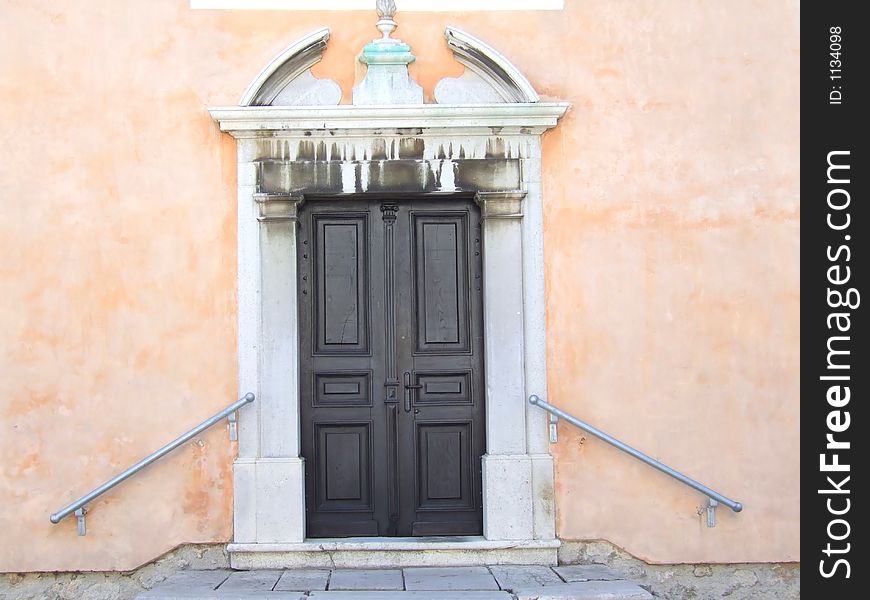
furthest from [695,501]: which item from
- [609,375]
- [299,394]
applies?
[299,394]

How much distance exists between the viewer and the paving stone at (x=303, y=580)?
18.7ft

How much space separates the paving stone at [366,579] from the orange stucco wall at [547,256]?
0.80m

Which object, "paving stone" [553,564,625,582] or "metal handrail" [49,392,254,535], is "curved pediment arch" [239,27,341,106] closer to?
"metal handrail" [49,392,254,535]

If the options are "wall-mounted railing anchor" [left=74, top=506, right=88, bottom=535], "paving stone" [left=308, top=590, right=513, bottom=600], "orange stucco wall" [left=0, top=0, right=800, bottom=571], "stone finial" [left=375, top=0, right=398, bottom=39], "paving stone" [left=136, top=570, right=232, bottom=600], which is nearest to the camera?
"paving stone" [left=308, top=590, right=513, bottom=600]

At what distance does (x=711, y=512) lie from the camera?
6188 mm

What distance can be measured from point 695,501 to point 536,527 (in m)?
1.01

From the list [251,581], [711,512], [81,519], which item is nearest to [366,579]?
[251,581]

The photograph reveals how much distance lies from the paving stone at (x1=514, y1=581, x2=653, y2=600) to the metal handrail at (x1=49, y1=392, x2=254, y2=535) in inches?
78.8

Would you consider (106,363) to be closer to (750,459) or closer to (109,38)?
(109,38)

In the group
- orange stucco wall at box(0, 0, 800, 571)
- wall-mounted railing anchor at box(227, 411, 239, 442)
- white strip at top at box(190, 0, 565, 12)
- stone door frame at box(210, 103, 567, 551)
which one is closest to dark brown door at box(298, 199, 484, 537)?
stone door frame at box(210, 103, 567, 551)

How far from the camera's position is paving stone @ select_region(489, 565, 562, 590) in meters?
5.76

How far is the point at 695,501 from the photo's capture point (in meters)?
6.24

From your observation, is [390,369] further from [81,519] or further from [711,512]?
[711,512]

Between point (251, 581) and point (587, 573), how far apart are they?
2000 mm
